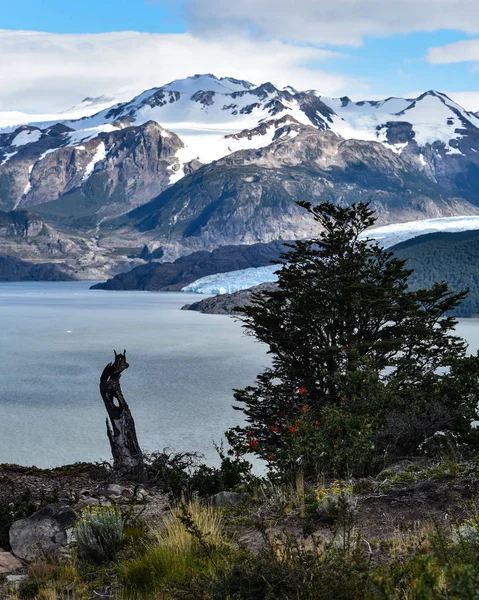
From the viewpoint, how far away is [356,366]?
2019 cm

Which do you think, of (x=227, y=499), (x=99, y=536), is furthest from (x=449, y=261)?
(x=99, y=536)

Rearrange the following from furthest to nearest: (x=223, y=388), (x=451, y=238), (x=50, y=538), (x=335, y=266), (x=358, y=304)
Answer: (x=451, y=238), (x=223, y=388), (x=335, y=266), (x=358, y=304), (x=50, y=538)

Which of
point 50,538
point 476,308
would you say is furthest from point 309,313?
point 476,308

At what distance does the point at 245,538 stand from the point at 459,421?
420 inches

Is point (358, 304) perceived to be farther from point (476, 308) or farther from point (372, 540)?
point (476, 308)

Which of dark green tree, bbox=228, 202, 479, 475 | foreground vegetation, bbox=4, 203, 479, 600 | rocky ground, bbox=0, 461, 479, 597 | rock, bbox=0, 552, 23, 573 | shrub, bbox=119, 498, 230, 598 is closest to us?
foreground vegetation, bbox=4, 203, 479, 600

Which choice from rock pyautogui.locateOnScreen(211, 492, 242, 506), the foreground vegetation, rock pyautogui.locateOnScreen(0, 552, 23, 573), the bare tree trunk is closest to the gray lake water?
the foreground vegetation

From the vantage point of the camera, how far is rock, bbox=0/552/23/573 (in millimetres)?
10328

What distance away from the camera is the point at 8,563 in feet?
34.7

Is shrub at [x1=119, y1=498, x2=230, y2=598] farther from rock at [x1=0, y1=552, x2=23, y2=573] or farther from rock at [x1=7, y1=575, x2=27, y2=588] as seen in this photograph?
rock at [x1=0, y1=552, x2=23, y2=573]

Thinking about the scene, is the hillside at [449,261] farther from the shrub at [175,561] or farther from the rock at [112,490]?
the shrub at [175,561]

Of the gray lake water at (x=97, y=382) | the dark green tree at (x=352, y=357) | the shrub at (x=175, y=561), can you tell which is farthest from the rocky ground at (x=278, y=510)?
the gray lake water at (x=97, y=382)

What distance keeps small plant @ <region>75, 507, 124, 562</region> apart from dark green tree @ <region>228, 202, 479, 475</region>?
7.18 metres

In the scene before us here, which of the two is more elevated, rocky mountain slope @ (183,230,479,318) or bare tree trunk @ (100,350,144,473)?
rocky mountain slope @ (183,230,479,318)
